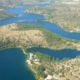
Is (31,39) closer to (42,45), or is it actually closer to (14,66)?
(42,45)

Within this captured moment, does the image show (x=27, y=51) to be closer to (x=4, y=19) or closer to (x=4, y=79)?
(x=4, y=79)

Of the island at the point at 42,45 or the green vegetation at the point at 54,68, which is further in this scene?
the island at the point at 42,45

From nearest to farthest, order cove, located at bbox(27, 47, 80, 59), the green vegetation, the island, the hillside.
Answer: the green vegetation → the island → cove, located at bbox(27, 47, 80, 59) → the hillside

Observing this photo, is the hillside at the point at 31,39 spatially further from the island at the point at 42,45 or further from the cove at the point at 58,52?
the cove at the point at 58,52

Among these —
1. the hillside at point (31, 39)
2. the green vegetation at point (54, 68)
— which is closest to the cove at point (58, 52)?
the hillside at point (31, 39)

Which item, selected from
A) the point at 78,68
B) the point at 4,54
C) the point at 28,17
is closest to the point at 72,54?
the point at 78,68

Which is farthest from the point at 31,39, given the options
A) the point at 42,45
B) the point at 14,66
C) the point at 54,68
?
the point at 54,68

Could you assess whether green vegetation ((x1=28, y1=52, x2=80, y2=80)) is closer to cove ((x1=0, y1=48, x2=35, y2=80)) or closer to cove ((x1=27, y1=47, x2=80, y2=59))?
cove ((x1=0, y1=48, x2=35, y2=80))

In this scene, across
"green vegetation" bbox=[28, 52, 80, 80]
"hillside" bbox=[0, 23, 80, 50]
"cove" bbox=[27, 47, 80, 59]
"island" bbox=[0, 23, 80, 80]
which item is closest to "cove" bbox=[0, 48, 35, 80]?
"island" bbox=[0, 23, 80, 80]
